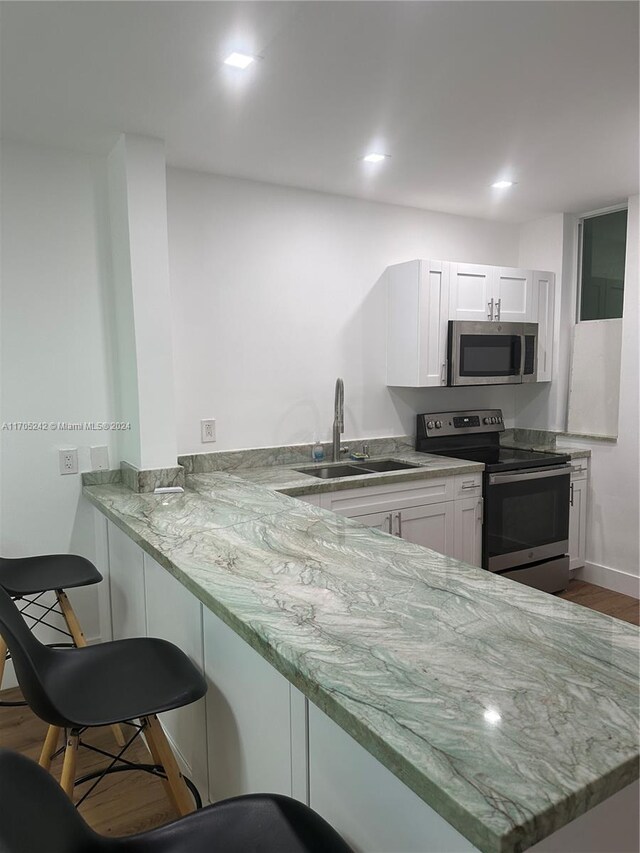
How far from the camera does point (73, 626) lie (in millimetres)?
2197

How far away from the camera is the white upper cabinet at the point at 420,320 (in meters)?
3.42

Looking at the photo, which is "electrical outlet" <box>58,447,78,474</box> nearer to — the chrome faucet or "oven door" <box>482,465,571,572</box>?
the chrome faucet

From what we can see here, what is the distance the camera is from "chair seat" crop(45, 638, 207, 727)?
1377 mm

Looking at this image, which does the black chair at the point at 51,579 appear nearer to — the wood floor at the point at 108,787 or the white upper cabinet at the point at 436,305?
the wood floor at the point at 108,787

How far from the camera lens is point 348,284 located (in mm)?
3525

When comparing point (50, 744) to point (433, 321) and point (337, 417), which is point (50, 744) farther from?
point (433, 321)

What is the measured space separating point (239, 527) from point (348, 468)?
4.87 ft

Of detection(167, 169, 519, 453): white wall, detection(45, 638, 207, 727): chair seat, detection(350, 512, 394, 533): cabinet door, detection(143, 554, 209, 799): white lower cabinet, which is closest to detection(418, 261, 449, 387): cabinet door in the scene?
detection(167, 169, 519, 453): white wall

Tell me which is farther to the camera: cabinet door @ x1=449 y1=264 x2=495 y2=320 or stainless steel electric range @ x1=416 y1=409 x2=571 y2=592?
cabinet door @ x1=449 y1=264 x2=495 y2=320

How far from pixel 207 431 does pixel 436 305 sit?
60.1 inches

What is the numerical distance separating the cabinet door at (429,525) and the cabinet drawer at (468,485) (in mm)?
86

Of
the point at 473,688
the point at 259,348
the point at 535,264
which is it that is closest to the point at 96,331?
the point at 259,348

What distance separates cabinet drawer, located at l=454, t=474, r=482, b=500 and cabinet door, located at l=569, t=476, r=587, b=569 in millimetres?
840

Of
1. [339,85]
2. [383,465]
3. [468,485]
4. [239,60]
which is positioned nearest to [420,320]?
[383,465]
